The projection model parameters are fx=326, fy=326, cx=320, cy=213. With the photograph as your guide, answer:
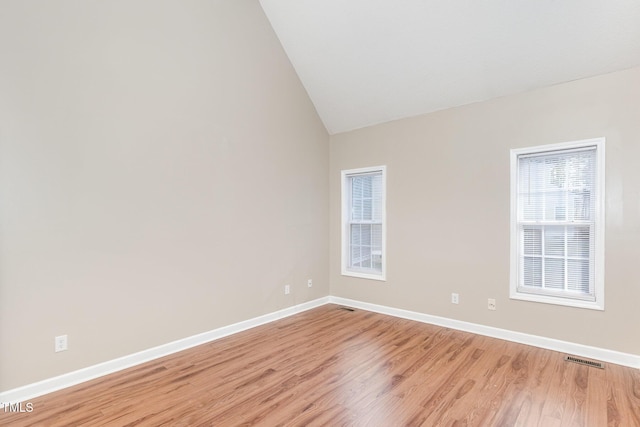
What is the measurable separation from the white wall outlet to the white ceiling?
13.0 ft

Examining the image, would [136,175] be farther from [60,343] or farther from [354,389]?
[354,389]

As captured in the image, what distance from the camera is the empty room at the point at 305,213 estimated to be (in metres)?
2.41

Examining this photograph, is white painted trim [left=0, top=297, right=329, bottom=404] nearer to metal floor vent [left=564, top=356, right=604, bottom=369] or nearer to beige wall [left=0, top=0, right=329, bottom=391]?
beige wall [left=0, top=0, right=329, bottom=391]

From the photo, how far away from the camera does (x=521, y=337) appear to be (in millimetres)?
3445

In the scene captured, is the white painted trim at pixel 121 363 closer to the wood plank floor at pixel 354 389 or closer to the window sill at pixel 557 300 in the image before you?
the wood plank floor at pixel 354 389

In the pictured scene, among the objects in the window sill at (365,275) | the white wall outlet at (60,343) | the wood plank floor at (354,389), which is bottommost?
the wood plank floor at (354,389)

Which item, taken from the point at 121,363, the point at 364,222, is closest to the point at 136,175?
the point at 121,363

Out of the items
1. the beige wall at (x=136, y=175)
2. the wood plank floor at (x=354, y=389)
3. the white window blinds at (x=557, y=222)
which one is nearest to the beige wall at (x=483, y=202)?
the white window blinds at (x=557, y=222)

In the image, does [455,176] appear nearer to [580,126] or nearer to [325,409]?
[580,126]

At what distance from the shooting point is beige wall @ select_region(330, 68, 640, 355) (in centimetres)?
295

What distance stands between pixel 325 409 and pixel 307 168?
3.24 metres

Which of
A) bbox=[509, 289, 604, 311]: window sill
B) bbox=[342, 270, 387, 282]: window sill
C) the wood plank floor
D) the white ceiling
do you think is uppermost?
the white ceiling

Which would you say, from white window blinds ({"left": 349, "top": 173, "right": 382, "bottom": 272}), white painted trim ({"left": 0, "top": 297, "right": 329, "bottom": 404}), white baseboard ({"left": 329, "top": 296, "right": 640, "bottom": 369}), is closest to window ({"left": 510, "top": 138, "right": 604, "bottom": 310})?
white baseboard ({"left": 329, "top": 296, "right": 640, "bottom": 369})

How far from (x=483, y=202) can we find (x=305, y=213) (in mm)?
2324
